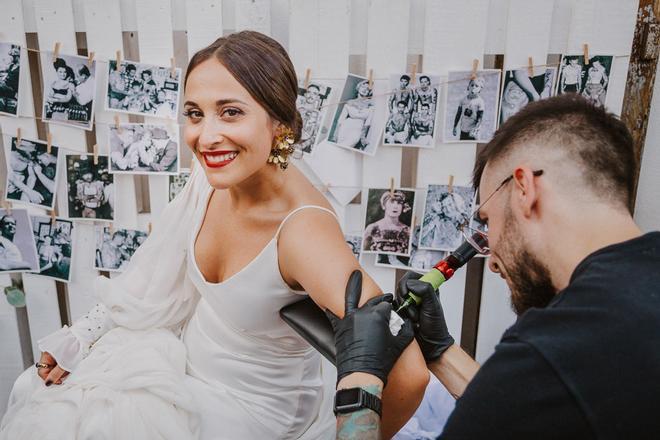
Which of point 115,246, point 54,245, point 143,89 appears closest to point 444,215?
point 143,89

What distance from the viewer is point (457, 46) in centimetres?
148

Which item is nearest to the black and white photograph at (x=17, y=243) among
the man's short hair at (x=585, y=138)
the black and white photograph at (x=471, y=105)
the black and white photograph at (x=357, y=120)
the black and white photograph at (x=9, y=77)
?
→ the black and white photograph at (x=9, y=77)

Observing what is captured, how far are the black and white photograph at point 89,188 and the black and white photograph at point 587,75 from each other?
1.68 meters

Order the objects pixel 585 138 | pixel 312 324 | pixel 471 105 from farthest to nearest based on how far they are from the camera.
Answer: pixel 471 105 → pixel 312 324 → pixel 585 138

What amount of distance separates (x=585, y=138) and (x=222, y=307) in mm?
932

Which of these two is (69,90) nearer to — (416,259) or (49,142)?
(49,142)

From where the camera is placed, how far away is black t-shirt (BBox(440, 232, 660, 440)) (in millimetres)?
565

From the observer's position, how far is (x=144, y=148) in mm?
1684

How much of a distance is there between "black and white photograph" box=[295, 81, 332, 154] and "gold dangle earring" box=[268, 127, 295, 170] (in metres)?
0.40

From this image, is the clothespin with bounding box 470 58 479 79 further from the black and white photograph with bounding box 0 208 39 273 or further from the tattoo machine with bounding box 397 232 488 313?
the black and white photograph with bounding box 0 208 39 273

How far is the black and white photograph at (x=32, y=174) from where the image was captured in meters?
1.70

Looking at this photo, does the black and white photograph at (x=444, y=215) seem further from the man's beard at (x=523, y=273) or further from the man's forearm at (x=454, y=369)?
the man's beard at (x=523, y=273)

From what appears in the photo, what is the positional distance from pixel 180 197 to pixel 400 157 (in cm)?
79

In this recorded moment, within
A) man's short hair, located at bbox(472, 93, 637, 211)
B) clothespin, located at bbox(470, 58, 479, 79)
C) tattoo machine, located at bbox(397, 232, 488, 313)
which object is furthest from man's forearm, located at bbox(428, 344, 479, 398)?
clothespin, located at bbox(470, 58, 479, 79)
